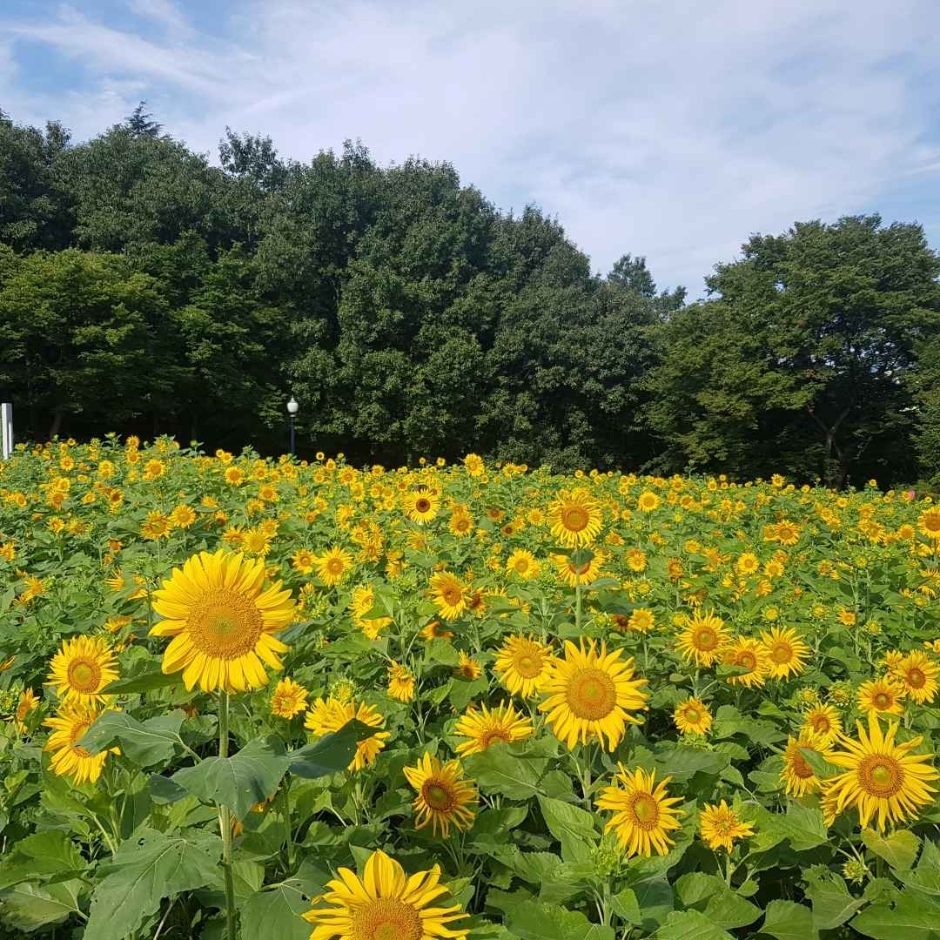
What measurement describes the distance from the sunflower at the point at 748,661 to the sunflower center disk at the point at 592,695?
3.29 ft

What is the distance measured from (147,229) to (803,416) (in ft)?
90.1

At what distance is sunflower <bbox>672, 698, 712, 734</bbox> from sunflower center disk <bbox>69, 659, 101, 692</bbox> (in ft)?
5.05

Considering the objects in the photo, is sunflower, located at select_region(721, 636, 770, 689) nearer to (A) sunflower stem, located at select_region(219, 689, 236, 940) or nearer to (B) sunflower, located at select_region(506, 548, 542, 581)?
(B) sunflower, located at select_region(506, 548, 542, 581)

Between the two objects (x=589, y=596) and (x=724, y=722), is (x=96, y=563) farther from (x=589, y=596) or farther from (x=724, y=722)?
(x=724, y=722)

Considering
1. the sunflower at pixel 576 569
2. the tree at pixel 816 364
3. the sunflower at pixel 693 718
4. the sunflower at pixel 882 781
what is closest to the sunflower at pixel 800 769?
the sunflower at pixel 882 781

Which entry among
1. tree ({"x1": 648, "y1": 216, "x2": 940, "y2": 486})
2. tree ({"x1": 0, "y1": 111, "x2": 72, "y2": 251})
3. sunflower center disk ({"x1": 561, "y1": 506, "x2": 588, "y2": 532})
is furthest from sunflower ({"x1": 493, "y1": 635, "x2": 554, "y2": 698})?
tree ({"x1": 0, "y1": 111, "x2": 72, "y2": 251})

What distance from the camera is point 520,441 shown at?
96.6 ft

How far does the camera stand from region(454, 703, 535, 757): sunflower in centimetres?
185

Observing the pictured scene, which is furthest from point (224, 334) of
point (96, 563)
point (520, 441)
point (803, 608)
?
point (803, 608)

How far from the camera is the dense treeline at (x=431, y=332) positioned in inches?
1107

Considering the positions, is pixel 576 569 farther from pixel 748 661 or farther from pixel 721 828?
pixel 721 828

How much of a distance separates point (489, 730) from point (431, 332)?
1123 inches

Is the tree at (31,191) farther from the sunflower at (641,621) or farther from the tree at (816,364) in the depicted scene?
the sunflower at (641,621)

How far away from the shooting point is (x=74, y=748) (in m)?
1.58
